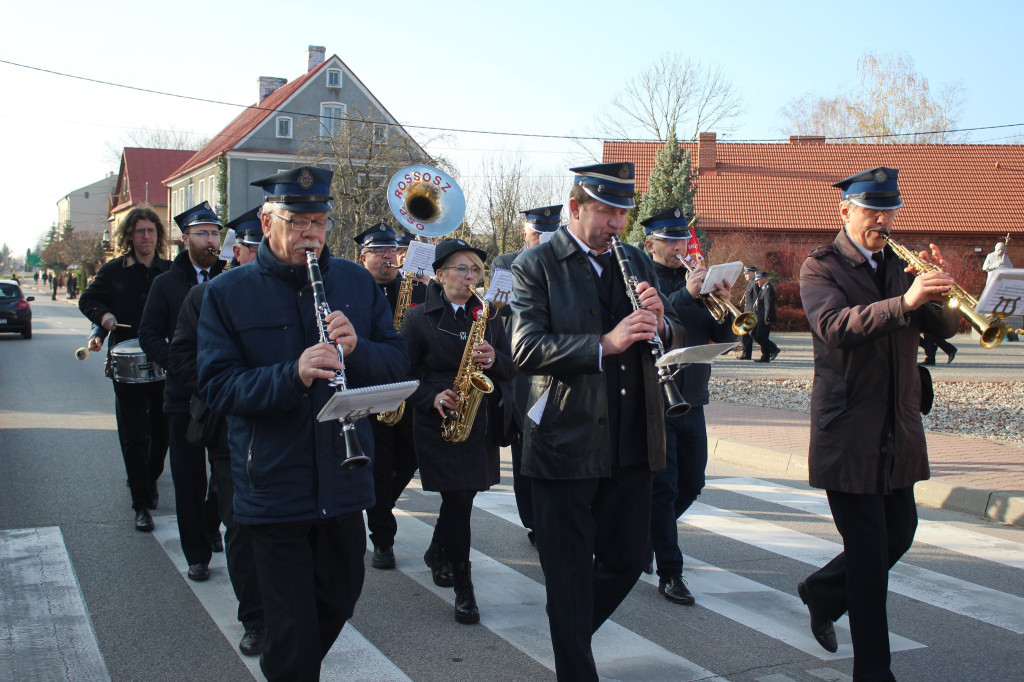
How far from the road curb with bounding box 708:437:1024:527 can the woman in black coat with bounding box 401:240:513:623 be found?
394 cm

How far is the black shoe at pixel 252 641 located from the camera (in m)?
4.38

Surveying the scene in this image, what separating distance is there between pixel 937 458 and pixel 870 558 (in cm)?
584

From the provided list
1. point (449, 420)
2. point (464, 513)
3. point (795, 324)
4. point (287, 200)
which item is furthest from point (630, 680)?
point (795, 324)

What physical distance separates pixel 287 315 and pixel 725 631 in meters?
2.81

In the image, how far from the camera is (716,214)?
1492 inches

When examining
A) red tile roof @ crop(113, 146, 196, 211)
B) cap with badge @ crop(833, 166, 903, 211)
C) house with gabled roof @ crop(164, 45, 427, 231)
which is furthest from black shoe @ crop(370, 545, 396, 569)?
red tile roof @ crop(113, 146, 196, 211)

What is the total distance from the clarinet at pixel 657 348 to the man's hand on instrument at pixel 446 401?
5.19 ft

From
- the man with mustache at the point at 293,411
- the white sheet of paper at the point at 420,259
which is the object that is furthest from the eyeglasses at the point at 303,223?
the white sheet of paper at the point at 420,259

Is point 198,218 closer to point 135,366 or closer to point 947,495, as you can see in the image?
point 135,366

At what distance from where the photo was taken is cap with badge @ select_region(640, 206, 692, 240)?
5598 millimetres

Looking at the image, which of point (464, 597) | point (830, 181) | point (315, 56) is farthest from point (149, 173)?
point (464, 597)

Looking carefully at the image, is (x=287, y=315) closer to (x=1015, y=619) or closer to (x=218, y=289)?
(x=218, y=289)

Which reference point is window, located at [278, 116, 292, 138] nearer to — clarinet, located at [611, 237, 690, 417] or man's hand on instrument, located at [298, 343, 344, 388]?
clarinet, located at [611, 237, 690, 417]

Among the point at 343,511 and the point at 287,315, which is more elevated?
the point at 287,315
